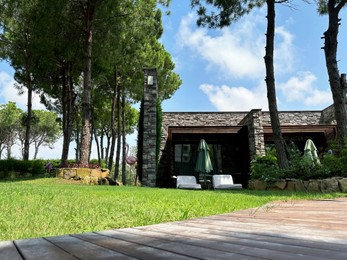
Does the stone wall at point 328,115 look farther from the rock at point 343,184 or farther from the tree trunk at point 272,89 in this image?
the rock at point 343,184

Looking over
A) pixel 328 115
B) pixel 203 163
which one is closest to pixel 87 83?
pixel 203 163

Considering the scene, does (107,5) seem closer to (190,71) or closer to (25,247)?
(190,71)

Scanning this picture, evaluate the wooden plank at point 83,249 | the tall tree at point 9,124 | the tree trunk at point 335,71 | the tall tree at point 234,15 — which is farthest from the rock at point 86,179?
the tall tree at point 9,124

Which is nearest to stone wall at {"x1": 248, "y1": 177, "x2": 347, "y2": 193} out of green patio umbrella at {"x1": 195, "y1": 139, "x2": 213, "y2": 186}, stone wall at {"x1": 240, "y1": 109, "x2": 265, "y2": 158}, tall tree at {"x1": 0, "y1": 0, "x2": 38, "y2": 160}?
green patio umbrella at {"x1": 195, "y1": 139, "x2": 213, "y2": 186}

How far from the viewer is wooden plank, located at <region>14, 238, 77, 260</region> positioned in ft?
3.55

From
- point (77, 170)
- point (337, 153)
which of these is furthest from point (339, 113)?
point (77, 170)

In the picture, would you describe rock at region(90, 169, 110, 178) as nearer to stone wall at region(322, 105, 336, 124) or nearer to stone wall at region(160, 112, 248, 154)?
stone wall at region(160, 112, 248, 154)

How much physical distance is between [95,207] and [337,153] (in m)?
7.79

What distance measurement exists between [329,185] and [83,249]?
7.01 m

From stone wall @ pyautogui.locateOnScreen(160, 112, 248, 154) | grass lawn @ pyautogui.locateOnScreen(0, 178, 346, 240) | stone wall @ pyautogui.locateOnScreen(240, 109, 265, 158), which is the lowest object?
grass lawn @ pyautogui.locateOnScreen(0, 178, 346, 240)

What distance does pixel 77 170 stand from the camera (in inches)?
399

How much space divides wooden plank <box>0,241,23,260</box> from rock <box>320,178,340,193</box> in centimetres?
713

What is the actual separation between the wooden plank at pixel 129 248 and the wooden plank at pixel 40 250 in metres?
0.20

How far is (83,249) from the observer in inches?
48.5
